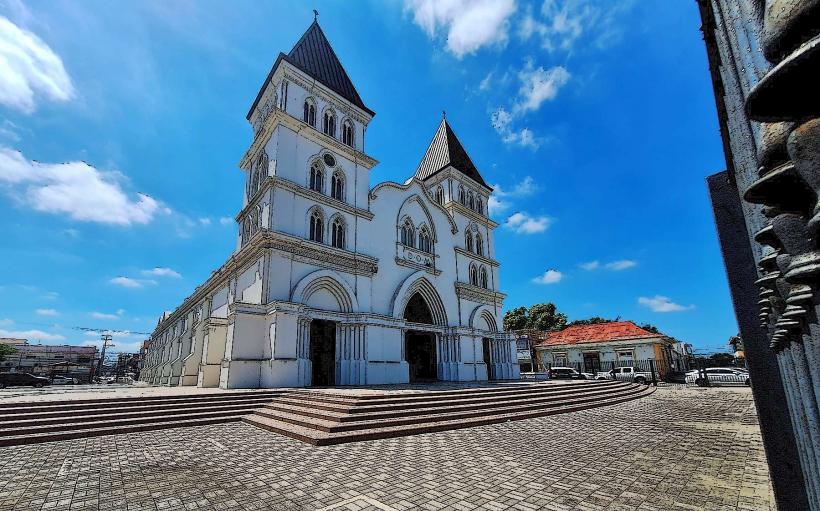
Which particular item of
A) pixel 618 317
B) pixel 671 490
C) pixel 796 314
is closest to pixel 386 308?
pixel 671 490

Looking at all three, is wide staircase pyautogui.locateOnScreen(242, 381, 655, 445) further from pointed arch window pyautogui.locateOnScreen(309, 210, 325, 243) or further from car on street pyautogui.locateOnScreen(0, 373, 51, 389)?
car on street pyautogui.locateOnScreen(0, 373, 51, 389)

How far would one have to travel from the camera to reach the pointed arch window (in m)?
18.6

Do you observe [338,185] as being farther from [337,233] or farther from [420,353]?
[420,353]

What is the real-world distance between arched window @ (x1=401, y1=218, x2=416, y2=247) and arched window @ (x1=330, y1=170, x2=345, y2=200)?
4831 mm

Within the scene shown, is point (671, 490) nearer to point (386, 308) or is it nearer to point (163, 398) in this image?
point (163, 398)

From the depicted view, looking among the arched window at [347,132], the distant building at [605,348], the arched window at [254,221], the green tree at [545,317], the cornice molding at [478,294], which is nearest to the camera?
the arched window at [254,221]

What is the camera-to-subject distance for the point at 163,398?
38.1ft

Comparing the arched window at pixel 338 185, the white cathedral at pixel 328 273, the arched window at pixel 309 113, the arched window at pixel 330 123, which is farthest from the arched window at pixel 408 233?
the arched window at pixel 309 113

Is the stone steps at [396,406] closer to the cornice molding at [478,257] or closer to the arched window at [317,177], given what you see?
the arched window at [317,177]

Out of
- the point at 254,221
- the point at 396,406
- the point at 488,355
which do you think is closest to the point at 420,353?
the point at 488,355

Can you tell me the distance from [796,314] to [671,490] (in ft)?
15.3

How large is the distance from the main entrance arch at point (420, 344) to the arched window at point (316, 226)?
709cm

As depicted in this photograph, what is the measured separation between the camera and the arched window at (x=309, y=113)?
19.9 metres

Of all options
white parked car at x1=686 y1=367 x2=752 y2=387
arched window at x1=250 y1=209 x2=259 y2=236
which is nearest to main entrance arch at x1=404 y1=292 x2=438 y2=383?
arched window at x1=250 y1=209 x2=259 y2=236
